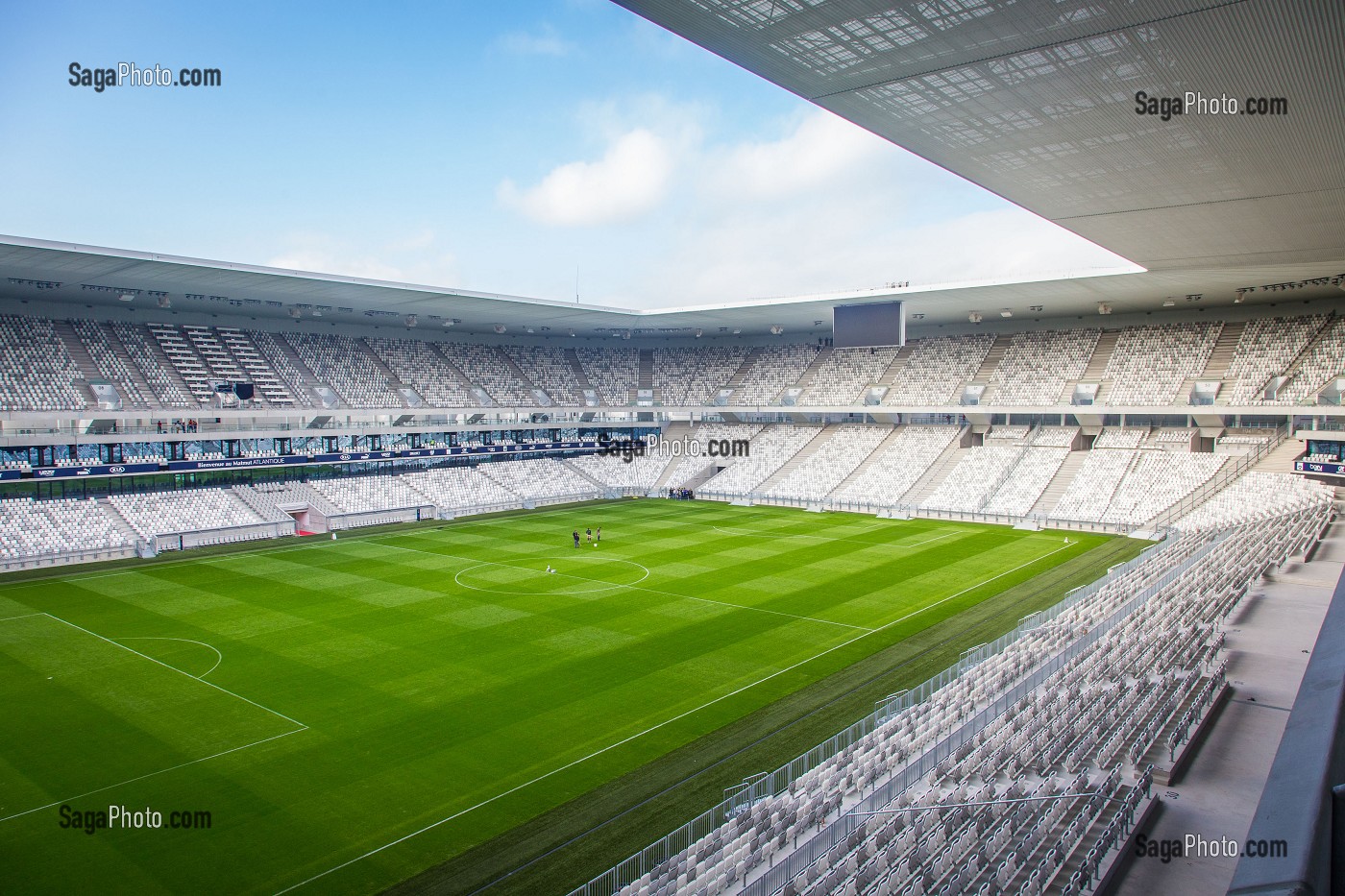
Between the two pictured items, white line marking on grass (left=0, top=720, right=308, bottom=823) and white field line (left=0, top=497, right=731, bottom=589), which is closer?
white line marking on grass (left=0, top=720, right=308, bottom=823)

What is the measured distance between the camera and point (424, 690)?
18.3 meters

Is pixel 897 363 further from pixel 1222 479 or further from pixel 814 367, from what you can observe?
pixel 1222 479

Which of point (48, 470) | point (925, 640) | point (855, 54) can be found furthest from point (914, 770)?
point (48, 470)

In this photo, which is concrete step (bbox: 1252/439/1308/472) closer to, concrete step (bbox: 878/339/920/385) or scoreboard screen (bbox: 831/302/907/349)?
scoreboard screen (bbox: 831/302/907/349)

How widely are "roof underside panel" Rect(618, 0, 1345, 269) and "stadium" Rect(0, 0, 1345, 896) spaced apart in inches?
4.8

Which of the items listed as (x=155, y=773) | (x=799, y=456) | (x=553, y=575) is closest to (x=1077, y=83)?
(x=155, y=773)

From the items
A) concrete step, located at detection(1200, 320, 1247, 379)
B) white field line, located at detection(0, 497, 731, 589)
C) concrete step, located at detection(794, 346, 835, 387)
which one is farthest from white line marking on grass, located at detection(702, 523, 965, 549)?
concrete step, located at detection(794, 346, 835, 387)

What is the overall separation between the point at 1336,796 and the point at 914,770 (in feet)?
32.0

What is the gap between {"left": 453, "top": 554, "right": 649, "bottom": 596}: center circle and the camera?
2773cm

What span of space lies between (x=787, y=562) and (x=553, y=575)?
8.83 m

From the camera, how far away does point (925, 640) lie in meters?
21.3

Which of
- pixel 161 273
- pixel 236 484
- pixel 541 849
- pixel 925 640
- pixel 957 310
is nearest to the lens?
pixel 541 849

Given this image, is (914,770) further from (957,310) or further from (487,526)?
(957,310)

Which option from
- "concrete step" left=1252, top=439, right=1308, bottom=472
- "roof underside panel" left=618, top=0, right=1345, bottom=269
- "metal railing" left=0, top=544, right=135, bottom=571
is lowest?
"metal railing" left=0, top=544, right=135, bottom=571
